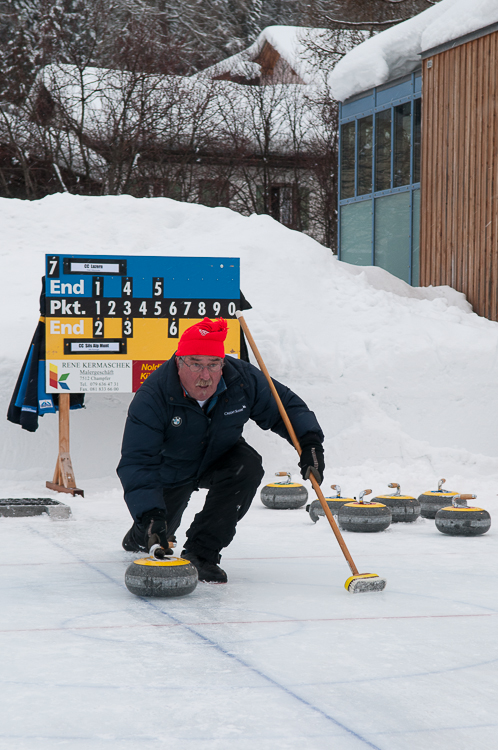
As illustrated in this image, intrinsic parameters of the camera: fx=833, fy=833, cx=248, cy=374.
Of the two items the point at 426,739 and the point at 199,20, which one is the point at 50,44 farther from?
the point at 426,739

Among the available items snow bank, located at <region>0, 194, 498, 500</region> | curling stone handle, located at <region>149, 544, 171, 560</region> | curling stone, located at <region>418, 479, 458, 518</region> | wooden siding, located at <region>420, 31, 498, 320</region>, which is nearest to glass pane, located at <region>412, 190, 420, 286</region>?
wooden siding, located at <region>420, 31, 498, 320</region>

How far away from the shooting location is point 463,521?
4.64 metres

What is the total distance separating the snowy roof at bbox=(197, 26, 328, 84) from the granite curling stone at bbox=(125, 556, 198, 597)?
22013 millimetres

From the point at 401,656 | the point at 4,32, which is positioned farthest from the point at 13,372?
the point at 4,32

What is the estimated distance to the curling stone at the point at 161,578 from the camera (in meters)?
3.15

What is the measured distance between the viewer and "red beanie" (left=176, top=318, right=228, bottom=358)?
129 inches

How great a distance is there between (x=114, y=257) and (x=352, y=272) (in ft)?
15.6

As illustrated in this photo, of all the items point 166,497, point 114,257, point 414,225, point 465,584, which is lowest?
point 465,584

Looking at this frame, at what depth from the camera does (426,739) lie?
6.17 ft

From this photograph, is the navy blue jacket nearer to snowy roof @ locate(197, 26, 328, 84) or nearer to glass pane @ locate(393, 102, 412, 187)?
glass pane @ locate(393, 102, 412, 187)

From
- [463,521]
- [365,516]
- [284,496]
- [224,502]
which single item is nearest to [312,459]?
[224,502]

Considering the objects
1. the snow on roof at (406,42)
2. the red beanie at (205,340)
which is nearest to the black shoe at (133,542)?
the red beanie at (205,340)

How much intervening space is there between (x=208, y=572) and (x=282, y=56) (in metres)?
25.6

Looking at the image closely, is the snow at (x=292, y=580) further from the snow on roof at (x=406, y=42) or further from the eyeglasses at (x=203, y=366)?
the snow on roof at (x=406, y=42)
